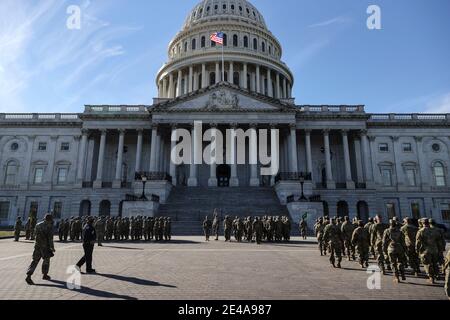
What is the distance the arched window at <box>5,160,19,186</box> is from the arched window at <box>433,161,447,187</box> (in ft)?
202

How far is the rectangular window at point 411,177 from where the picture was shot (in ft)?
158

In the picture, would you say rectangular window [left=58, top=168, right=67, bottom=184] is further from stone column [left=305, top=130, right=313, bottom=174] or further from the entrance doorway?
stone column [left=305, top=130, right=313, bottom=174]

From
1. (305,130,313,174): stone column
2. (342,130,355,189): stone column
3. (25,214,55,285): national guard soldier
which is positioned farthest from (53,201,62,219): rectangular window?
(25,214,55,285): national guard soldier

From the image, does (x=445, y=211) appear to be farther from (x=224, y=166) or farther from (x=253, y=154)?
(x=224, y=166)

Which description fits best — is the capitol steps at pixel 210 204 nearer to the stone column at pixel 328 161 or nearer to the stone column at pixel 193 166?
the stone column at pixel 193 166

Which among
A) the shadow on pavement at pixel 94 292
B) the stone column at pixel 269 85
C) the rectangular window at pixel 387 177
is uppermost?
the stone column at pixel 269 85

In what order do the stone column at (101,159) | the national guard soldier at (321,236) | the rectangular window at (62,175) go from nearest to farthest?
1. the national guard soldier at (321,236)
2. the stone column at (101,159)
3. the rectangular window at (62,175)

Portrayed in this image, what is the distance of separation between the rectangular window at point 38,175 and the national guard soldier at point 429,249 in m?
51.4

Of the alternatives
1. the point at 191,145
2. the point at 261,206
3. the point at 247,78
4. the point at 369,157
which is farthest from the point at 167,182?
the point at 247,78

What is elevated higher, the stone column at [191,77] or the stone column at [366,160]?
the stone column at [191,77]

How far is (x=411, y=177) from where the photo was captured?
1906 inches

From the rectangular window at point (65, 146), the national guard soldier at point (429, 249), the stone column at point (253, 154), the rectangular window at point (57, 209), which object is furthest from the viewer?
the rectangular window at point (65, 146)

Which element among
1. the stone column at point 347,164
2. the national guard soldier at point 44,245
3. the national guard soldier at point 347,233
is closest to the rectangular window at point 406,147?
the stone column at point 347,164

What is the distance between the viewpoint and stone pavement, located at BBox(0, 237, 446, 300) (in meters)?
7.74
